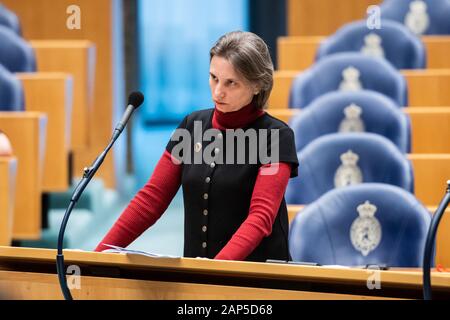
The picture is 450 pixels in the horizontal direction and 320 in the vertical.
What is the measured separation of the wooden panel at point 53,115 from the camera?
1344 mm

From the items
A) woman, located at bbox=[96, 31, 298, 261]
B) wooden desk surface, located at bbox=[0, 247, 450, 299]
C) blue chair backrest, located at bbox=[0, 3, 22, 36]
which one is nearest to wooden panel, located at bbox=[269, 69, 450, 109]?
blue chair backrest, located at bbox=[0, 3, 22, 36]

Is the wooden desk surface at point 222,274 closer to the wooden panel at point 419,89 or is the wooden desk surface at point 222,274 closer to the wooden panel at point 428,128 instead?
the wooden panel at point 428,128

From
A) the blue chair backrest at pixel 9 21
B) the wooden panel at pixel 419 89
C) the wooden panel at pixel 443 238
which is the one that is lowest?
the wooden panel at pixel 443 238

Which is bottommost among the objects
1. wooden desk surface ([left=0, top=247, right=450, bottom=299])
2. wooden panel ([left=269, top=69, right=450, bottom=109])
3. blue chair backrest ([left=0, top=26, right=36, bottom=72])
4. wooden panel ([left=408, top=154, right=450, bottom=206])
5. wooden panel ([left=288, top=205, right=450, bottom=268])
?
wooden panel ([left=288, top=205, right=450, bottom=268])

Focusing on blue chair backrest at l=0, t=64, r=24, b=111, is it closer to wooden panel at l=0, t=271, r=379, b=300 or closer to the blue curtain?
wooden panel at l=0, t=271, r=379, b=300

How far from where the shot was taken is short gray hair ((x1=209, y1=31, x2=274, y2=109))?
641 mm

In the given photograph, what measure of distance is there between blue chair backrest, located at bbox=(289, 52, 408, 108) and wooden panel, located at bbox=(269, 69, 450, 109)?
5 cm

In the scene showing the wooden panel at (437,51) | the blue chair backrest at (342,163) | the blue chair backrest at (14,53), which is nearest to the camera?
the blue chair backrest at (342,163)

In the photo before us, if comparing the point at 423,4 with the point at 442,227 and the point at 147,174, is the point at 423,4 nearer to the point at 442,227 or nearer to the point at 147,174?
the point at 147,174

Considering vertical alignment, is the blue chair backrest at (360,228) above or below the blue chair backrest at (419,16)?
below

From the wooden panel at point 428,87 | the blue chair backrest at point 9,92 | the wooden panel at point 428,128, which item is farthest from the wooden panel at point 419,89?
the blue chair backrest at point 9,92
